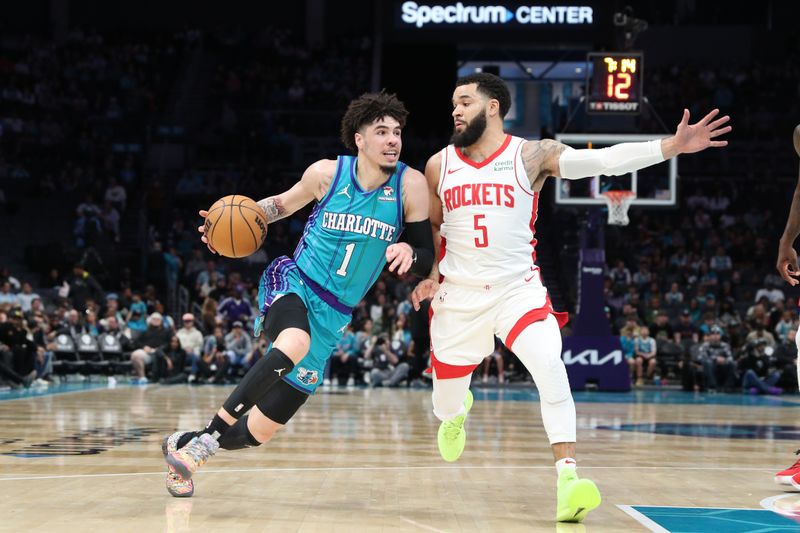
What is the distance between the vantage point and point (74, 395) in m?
14.8

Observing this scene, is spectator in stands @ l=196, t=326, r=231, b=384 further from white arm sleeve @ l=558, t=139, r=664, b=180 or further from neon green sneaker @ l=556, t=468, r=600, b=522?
neon green sneaker @ l=556, t=468, r=600, b=522

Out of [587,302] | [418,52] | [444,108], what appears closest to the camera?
[587,302]

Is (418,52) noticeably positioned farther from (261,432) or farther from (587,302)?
(261,432)

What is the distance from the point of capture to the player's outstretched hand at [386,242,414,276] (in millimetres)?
5352

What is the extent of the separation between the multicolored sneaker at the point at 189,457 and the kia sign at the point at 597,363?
42.4ft

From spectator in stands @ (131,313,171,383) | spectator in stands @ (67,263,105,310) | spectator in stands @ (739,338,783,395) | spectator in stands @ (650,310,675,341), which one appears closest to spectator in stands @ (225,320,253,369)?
spectator in stands @ (131,313,171,383)

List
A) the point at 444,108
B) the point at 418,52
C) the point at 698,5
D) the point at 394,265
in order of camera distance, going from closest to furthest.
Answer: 1. the point at 394,265
2. the point at 418,52
3. the point at 444,108
4. the point at 698,5

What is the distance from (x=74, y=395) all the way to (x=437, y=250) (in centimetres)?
1016

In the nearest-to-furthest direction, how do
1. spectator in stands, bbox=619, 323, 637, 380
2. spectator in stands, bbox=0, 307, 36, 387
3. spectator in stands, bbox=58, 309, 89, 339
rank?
1. spectator in stands, bbox=0, 307, 36, 387
2. spectator in stands, bbox=58, 309, 89, 339
3. spectator in stands, bbox=619, 323, 637, 380

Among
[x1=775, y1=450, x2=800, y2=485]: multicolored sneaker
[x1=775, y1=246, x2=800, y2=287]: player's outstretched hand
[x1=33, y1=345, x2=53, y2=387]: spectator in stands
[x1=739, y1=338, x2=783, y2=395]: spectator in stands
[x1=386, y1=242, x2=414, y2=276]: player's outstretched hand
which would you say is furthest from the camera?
[x1=739, y1=338, x2=783, y2=395]: spectator in stands

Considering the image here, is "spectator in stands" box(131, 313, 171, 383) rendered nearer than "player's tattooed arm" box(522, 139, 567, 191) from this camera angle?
No

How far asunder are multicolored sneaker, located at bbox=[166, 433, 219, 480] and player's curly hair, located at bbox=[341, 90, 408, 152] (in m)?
1.83

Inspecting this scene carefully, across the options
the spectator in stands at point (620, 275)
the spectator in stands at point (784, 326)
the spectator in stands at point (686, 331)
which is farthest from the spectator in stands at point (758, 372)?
the spectator in stands at point (620, 275)

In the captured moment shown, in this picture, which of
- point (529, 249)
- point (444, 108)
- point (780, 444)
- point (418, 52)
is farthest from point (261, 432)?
point (444, 108)
